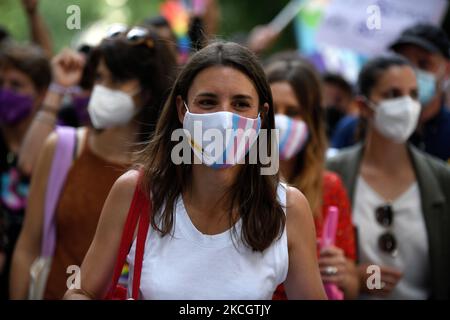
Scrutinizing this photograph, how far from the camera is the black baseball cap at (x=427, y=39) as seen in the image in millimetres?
5988

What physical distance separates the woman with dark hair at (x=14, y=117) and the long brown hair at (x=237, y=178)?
6.31 feet

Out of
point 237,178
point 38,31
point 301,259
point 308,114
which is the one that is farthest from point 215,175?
point 38,31

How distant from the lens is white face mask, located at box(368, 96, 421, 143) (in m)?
4.90

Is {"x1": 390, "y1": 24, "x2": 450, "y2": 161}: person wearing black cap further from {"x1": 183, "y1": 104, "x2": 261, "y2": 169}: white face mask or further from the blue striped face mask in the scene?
{"x1": 183, "y1": 104, "x2": 261, "y2": 169}: white face mask

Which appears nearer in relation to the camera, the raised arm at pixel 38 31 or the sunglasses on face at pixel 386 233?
the sunglasses on face at pixel 386 233

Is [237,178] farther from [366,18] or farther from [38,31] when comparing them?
[366,18]

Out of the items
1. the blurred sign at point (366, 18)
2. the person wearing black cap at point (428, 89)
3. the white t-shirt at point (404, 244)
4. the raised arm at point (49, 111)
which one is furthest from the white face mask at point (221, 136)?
the blurred sign at point (366, 18)

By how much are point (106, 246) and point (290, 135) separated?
1.66 meters

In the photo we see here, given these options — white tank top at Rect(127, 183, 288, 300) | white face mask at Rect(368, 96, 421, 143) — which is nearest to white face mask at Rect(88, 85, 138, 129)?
white tank top at Rect(127, 183, 288, 300)

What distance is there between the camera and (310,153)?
14.7 feet

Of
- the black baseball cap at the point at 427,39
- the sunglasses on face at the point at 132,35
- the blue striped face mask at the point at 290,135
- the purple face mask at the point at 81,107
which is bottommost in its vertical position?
the blue striped face mask at the point at 290,135

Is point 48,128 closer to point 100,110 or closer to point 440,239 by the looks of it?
point 100,110

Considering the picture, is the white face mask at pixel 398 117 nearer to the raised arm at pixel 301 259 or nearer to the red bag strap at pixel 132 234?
the raised arm at pixel 301 259
